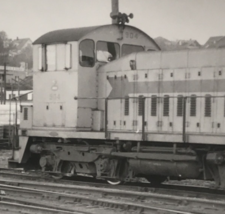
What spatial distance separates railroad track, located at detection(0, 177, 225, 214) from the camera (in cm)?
687

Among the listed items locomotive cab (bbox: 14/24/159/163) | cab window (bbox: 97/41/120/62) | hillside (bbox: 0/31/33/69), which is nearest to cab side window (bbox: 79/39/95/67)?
locomotive cab (bbox: 14/24/159/163)

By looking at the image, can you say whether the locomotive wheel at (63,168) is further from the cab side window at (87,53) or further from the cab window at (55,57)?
the cab side window at (87,53)

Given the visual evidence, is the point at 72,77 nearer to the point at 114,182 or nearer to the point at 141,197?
the point at 114,182

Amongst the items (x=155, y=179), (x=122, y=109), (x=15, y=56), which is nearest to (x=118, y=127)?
(x=122, y=109)

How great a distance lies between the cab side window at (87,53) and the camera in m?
9.45

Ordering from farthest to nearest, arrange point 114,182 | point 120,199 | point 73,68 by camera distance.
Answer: point 114,182
point 73,68
point 120,199

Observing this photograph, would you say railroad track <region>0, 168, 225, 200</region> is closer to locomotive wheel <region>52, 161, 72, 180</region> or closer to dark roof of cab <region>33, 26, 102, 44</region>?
locomotive wheel <region>52, 161, 72, 180</region>

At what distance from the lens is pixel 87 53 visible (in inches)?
377

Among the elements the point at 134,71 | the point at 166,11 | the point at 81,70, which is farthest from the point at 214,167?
the point at 166,11

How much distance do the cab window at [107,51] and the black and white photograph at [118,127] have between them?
0.02 meters

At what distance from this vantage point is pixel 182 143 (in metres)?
8.54

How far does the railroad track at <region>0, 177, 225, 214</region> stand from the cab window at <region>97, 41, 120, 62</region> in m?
2.92

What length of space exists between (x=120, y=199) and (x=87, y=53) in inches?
127

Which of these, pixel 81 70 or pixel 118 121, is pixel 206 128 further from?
pixel 81 70
